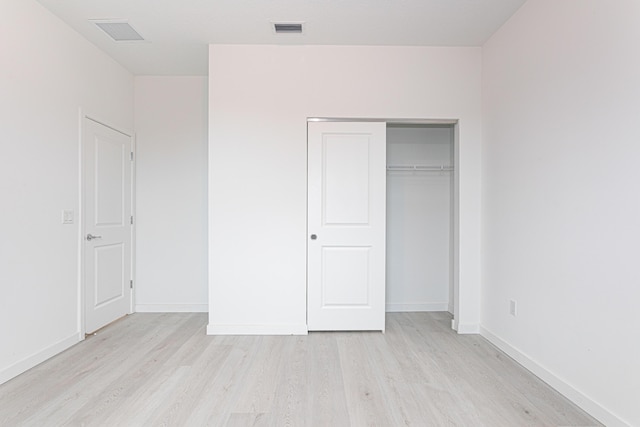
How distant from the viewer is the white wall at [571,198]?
5.81 feet

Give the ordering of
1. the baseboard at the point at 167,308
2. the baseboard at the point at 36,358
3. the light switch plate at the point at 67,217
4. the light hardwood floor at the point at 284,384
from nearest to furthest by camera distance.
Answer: the light hardwood floor at the point at 284,384
the baseboard at the point at 36,358
the light switch plate at the point at 67,217
the baseboard at the point at 167,308

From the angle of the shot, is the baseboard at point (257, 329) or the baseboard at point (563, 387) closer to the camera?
the baseboard at point (563, 387)

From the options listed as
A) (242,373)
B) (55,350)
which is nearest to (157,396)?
(242,373)

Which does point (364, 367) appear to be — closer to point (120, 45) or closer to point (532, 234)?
point (532, 234)

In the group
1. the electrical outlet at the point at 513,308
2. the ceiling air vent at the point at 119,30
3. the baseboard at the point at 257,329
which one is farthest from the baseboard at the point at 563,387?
the ceiling air vent at the point at 119,30

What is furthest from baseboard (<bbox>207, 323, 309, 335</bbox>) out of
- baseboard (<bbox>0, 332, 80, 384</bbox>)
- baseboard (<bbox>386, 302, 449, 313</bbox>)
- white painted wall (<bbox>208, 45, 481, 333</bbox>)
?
baseboard (<bbox>386, 302, 449, 313</bbox>)

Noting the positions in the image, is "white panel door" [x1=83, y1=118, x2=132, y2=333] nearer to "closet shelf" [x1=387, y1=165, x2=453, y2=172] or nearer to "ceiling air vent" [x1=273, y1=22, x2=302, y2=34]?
"ceiling air vent" [x1=273, y1=22, x2=302, y2=34]

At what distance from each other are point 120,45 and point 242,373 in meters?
3.18

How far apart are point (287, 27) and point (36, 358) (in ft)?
10.8

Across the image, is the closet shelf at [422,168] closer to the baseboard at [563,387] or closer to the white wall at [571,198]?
the white wall at [571,198]

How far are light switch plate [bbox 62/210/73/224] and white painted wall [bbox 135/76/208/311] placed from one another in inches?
40.8

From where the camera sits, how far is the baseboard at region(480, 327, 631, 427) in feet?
6.03

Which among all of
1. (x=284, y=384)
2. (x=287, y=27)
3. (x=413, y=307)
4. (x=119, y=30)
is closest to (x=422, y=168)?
(x=413, y=307)

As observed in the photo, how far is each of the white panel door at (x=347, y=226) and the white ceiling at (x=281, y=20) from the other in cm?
81
